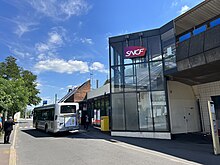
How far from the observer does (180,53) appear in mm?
12250

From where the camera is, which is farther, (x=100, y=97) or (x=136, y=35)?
(x=100, y=97)

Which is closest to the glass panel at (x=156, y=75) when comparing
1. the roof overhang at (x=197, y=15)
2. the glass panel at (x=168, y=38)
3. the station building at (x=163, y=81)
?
the station building at (x=163, y=81)

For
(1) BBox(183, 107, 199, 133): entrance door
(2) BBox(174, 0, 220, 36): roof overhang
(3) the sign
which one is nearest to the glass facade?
(2) BBox(174, 0, 220, 36): roof overhang

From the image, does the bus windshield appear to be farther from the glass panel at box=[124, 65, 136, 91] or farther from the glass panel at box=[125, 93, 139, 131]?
the glass panel at box=[124, 65, 136, 91]

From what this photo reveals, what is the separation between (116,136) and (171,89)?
232 inches

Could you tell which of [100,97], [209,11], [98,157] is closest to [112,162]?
[98,157]

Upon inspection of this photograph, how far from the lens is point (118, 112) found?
1526cm

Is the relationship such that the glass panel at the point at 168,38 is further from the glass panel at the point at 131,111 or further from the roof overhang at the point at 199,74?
the glass panel at the point at 131,111

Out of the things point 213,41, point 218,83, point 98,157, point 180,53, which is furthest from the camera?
point 218,83

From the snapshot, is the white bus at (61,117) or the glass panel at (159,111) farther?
the white bus at (61,117)

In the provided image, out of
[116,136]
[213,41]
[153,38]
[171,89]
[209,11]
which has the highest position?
[209,11]

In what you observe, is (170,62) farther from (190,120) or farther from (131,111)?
(190,120)

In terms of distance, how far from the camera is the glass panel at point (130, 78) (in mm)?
15023

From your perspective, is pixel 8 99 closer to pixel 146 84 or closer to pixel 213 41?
pixel 146 84
